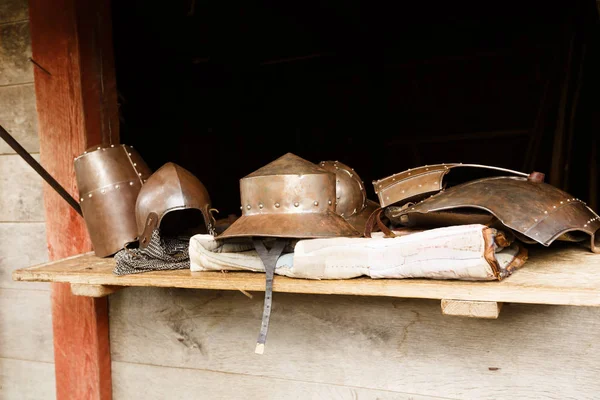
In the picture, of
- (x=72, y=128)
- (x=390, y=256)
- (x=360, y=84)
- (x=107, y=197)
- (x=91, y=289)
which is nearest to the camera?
(x=390, y=256)

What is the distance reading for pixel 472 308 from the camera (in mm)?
1140

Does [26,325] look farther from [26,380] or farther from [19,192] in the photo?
[19,192]

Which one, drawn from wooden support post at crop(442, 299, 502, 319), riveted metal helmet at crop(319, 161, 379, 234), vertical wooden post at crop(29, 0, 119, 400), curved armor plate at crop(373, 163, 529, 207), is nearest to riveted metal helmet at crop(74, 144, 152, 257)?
vertical wooden post at crop(29, 0, 119, 400)

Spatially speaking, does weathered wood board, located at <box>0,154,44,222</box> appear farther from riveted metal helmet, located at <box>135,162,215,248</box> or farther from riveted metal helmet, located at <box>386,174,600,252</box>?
riveted metal helmet, located at <box>386,174,600,252</box>

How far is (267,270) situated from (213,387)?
2.40 ft

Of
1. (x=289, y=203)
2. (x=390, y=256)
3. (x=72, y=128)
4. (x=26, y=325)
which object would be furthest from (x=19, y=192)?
(x=390, y=256)

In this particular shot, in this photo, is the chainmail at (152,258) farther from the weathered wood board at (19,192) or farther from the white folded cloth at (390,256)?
the weathered wood board at (19,192)

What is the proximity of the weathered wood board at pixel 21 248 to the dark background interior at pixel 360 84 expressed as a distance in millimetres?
906

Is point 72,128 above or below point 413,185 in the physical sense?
above

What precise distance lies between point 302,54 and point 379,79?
0.90m

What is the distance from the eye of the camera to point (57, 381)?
6.79ft

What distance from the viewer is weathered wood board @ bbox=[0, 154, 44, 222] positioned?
2.14 meters

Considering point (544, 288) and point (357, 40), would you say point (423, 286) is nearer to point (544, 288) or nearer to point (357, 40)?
point (544, 288)

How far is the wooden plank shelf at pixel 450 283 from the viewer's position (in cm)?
108
